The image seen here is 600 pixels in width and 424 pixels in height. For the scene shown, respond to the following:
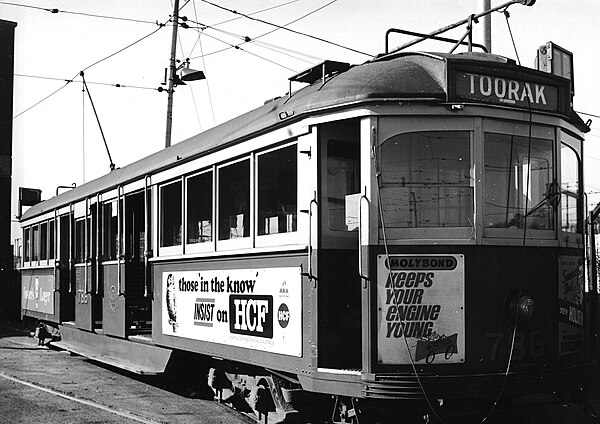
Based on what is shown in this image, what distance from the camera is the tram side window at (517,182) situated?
6012 millimetres

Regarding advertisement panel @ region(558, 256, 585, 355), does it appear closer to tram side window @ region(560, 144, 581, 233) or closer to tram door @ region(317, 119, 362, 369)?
tram side window @ region(560, 144, 581, 233)

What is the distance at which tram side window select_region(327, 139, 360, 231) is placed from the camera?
20.6ft

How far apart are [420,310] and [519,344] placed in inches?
33.2

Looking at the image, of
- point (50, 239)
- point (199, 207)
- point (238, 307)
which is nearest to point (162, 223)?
point (199, 207)

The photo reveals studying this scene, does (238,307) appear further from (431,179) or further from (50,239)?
(50,239)

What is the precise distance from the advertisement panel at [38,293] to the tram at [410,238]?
28.4 ft

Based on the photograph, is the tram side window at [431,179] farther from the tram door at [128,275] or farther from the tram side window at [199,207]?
the tram door at [128,275]

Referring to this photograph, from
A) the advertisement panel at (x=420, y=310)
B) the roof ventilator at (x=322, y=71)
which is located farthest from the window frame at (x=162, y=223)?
the advertisement panel at (x=420, y=310)

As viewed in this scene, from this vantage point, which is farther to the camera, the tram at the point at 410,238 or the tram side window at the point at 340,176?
the tram side window at the point at 340,176

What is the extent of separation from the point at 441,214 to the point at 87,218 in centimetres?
800

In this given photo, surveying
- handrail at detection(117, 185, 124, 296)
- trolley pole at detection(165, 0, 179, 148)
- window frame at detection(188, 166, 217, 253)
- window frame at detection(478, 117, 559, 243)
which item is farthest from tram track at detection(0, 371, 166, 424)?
trolley pole at detection(165, 0, 179, 148)

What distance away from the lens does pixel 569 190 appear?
260 inches

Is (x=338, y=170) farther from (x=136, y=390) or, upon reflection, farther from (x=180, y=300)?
(x=136, y=390)

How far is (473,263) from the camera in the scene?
588 centimetres
